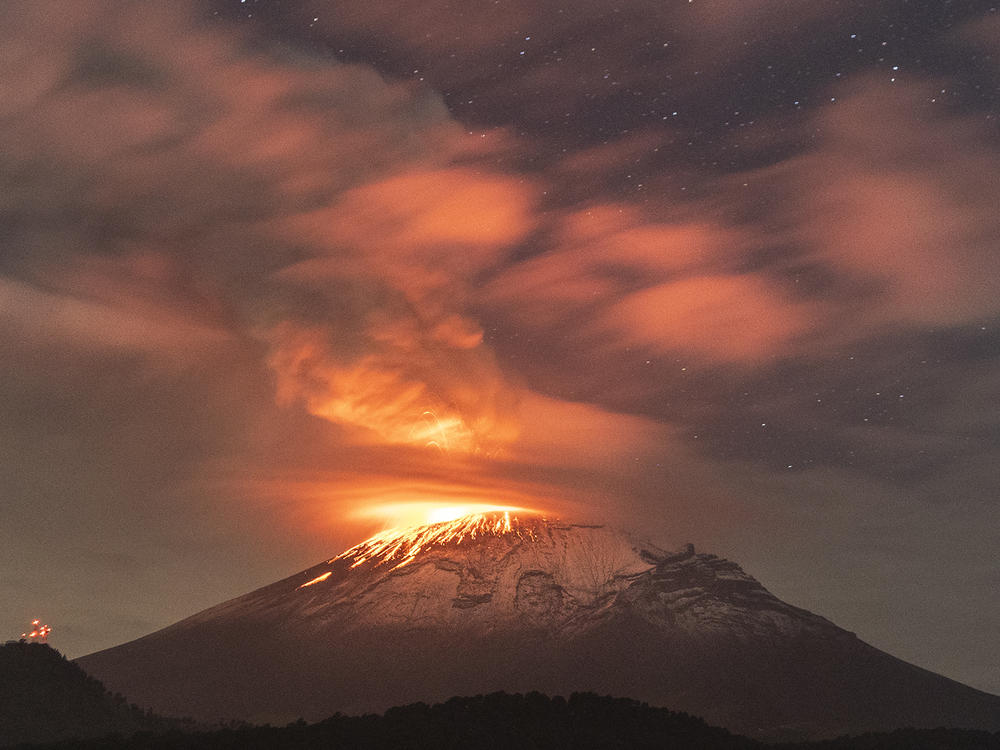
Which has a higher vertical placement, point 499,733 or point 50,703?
point 50,703

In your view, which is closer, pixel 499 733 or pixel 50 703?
pixel 499 733

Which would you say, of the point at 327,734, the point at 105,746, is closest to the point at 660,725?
the point at 327,734

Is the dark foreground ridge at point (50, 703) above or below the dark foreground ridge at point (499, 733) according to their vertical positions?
above

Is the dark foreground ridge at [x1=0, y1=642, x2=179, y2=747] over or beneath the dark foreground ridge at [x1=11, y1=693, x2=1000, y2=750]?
over

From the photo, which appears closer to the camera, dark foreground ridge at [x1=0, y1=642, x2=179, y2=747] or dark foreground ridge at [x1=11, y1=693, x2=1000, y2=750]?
dark foreground ridge at [x1=11, y1=693, x2=1000, y2=750]

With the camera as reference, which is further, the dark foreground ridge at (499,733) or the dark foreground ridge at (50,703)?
the dark foreground ridge at (50,703)
